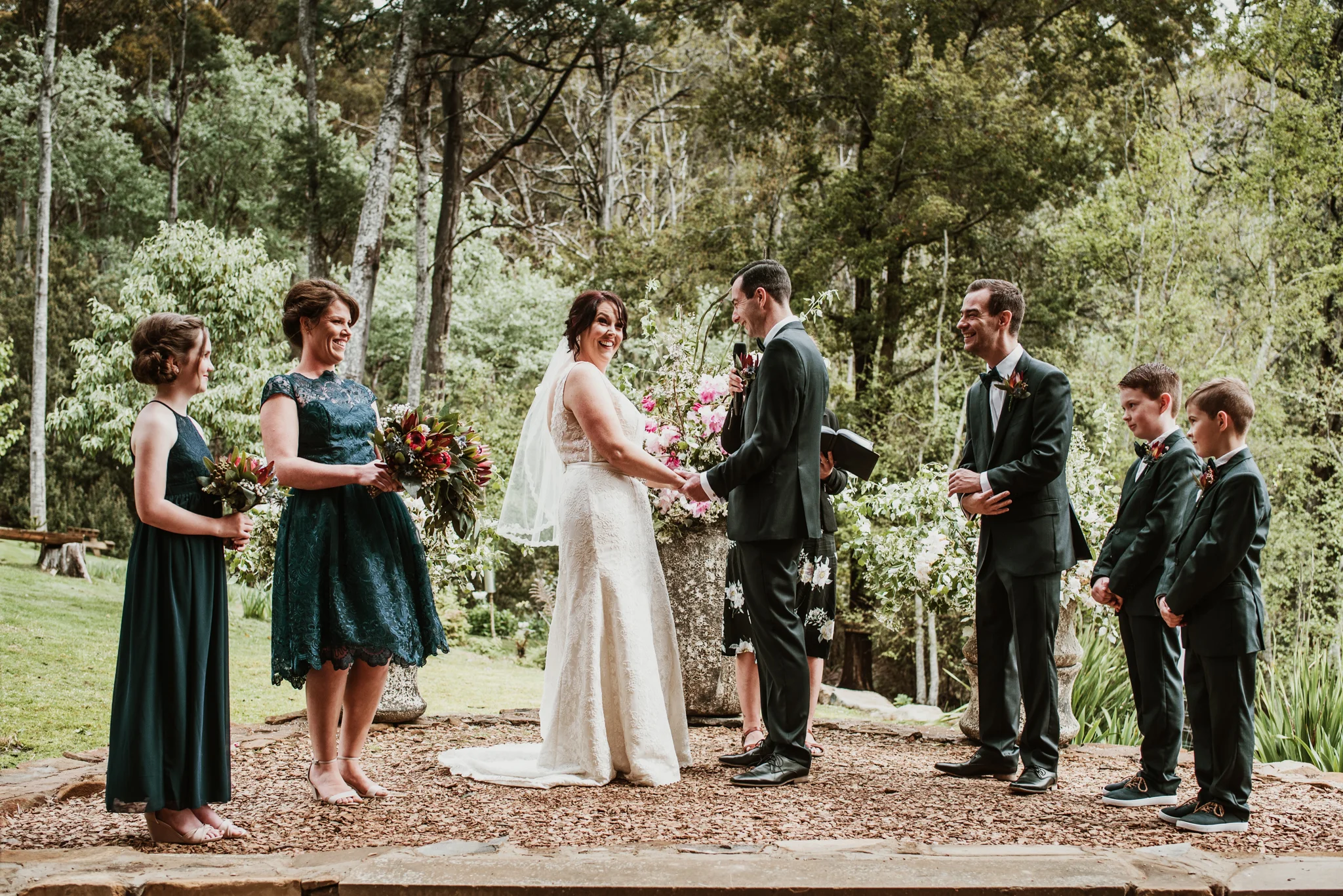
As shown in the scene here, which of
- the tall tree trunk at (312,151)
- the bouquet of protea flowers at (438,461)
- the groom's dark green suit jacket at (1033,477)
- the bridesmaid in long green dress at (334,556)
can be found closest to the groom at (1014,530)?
Result: the groom's dark green suit jacket at (1033,477)

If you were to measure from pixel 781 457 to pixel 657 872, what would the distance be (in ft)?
6.25

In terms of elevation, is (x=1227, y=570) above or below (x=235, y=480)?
below

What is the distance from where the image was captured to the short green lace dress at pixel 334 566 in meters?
3.91

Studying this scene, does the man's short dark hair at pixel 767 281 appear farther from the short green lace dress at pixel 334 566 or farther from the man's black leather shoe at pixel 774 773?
the man's black leather shoe at pixel 774 773

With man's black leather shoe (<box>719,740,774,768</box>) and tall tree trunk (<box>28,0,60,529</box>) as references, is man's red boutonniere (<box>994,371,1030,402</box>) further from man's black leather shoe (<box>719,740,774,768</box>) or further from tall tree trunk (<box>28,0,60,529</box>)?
tall tree trunk (<box>28,0,60,529</box>)

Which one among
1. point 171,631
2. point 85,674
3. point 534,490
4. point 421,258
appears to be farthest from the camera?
point 421,258

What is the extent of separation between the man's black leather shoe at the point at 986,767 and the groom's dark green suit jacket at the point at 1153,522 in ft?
2.76

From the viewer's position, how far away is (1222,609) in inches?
152

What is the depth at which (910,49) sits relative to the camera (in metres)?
15.8

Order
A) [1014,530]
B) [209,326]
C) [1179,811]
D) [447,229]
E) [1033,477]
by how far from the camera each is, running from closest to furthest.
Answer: [1179,811] < [1033,477] < [1014,530] < [209,326] < [447,229]

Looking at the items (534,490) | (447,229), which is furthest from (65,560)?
(534,490)

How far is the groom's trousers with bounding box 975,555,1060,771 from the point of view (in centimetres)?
441

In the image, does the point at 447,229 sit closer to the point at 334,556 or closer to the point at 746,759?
the point at 746,759

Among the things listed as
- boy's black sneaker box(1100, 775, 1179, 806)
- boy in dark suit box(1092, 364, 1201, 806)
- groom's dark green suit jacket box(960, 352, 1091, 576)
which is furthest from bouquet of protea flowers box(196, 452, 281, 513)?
boy's black sneaker box(1100, 775, 1179, 806)
